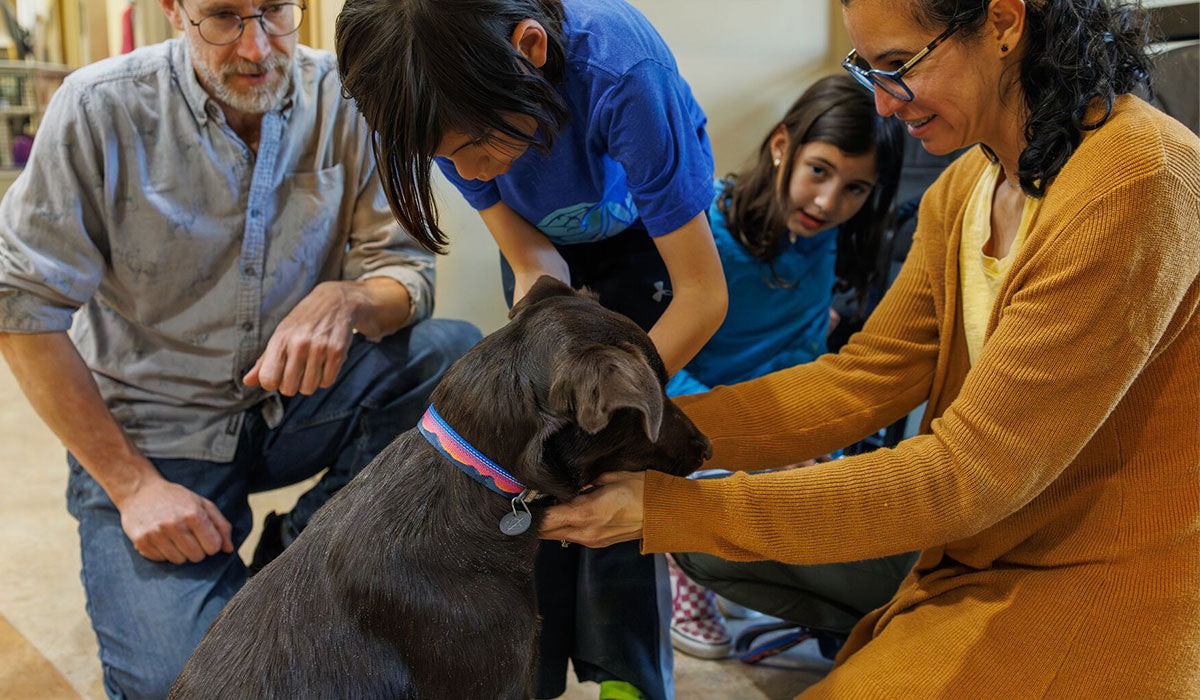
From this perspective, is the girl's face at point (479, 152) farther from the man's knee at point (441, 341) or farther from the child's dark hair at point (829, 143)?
the child's dark hair at point (829, 143)

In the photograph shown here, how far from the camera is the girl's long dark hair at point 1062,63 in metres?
1.38

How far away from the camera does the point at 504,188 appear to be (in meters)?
1.85

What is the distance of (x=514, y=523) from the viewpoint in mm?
1382

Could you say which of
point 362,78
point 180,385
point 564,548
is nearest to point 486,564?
point 564,548

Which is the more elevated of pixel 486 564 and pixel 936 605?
pixel 486 564

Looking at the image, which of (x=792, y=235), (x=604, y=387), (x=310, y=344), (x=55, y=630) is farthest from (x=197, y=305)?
(x=792, y=235)

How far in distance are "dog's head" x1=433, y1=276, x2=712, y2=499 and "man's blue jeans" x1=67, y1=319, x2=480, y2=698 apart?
40.8 inches

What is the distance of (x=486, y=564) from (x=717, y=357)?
1496mm

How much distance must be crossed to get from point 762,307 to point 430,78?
1.59 meters

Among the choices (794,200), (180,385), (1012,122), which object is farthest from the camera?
(794,200)

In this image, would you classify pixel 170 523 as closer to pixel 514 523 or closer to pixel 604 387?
pixel 514 523

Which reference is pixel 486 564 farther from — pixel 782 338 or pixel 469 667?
pixel 782 338

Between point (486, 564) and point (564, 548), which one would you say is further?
point (564, 548)

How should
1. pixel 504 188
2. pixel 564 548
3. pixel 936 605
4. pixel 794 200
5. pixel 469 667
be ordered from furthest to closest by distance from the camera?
pixel 794 200 < pixel 564 548 < pixel 504 188 < pixel 936 605 < pixel 469 667
